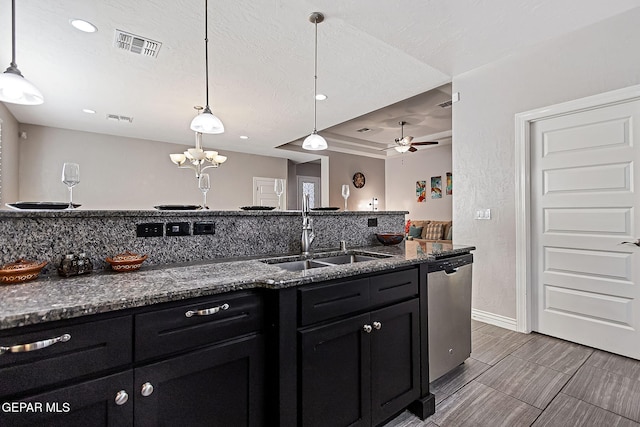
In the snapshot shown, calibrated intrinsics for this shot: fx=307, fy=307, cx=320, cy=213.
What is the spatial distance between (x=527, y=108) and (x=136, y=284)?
3.41 metres

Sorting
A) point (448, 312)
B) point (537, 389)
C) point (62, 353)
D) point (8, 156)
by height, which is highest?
point (8, 156)

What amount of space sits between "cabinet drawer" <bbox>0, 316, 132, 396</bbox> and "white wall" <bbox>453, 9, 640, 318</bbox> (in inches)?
127

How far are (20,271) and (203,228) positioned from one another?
78 centimetres

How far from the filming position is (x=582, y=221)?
2.62 m

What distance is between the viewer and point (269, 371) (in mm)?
1264

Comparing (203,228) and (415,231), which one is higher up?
(203,228)

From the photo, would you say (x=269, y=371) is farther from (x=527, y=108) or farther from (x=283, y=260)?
(x=527, y=108)

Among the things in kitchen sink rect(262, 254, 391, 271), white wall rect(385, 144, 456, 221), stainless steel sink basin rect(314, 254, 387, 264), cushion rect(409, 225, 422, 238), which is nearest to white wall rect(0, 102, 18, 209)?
kitchen sink rect(262, 254, 391, 271)

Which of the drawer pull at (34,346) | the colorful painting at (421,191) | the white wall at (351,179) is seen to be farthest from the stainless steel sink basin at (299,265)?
the colorful painting at (421,191)

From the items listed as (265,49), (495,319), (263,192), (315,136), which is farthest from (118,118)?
(495,319)

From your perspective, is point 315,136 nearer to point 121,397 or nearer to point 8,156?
point 121,397

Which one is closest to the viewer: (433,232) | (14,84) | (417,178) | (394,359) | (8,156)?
(14,84)

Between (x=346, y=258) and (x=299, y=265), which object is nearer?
(x=299, y=265)

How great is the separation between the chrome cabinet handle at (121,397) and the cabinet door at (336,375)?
2.05 feet
